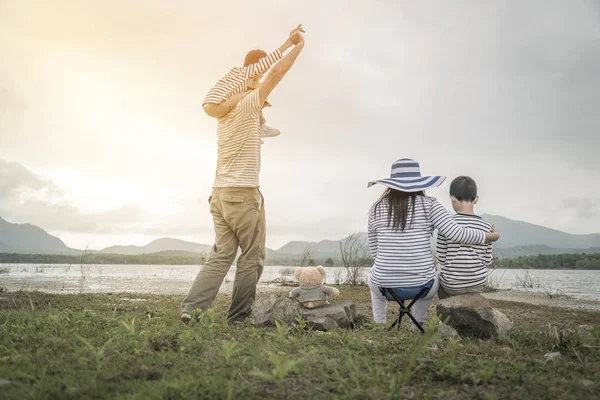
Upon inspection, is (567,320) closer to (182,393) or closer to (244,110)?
(244,110)

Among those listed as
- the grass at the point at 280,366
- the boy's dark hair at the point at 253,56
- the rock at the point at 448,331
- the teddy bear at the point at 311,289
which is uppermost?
the boy's dark hair at the point at 253,56

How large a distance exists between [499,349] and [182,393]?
2.26 metres

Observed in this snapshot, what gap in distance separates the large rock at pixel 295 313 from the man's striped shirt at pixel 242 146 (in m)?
1.26

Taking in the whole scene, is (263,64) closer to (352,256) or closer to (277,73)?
(277,73)

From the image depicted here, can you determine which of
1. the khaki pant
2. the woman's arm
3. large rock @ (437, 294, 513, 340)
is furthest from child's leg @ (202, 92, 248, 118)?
large rock @ (437, 294, 513, 340)

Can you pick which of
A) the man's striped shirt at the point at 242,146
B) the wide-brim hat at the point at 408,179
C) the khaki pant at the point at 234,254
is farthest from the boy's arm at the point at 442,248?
the man's striped shirt at the point at 242,146

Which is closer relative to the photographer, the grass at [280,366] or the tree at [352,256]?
the grass at [280,366]

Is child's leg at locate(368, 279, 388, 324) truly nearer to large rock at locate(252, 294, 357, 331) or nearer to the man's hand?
large rock at locate(252, 294, 357, 331)

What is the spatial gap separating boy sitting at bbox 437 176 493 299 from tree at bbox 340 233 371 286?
7119mm

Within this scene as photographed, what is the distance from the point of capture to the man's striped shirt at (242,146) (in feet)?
15.0

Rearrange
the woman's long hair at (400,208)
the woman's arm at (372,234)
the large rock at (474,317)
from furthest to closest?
the woman's arm at (372,234) → the woman's long hair at (400,208) → the large rock at (474,317)

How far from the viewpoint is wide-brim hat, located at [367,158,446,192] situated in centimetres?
410

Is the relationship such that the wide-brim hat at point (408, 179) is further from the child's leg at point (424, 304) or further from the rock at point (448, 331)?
the rock at point (448, 331)

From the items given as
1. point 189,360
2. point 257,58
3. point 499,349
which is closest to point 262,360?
point 189,360
